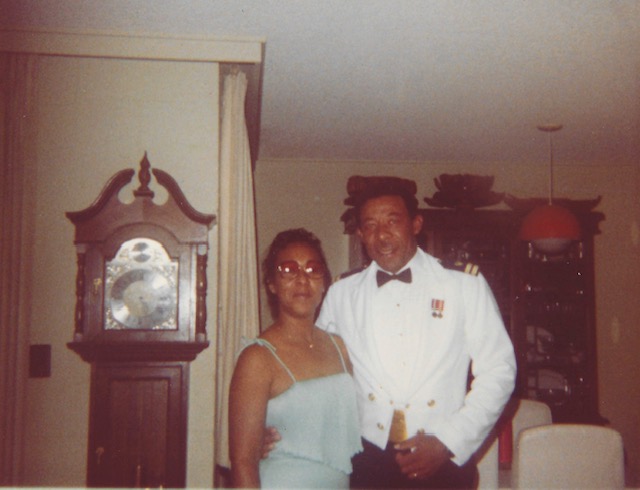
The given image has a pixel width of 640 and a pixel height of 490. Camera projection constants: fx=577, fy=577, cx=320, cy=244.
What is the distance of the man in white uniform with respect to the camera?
190 centimetres

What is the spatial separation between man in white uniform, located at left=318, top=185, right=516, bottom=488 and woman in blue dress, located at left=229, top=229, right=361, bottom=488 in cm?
14

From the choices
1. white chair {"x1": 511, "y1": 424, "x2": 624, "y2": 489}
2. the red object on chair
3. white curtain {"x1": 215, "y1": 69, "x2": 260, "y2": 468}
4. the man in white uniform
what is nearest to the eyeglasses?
the man in white uniform

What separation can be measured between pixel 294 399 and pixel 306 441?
0.13 metres

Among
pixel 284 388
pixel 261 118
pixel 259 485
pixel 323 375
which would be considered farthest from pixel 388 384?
pixel 261 118

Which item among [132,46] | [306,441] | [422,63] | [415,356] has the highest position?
[422,63]

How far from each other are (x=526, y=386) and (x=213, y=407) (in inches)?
130

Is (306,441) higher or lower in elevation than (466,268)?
lower

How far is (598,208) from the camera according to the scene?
5.71 metres

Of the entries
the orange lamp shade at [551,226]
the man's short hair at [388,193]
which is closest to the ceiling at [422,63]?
the orange lamp shade at [551,226]

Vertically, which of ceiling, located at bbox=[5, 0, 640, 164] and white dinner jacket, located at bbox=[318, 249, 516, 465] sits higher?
ceiling, located at bbox=[5, 0, 640, 164]

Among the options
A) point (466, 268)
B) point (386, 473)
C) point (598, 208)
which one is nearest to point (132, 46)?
point (466, 268)

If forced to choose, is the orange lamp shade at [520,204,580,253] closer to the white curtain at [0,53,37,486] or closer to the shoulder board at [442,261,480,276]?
the shoulder board at [442,261,480,276]

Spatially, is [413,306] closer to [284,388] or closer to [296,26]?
[284,388]

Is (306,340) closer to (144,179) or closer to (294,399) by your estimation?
(294,399)
